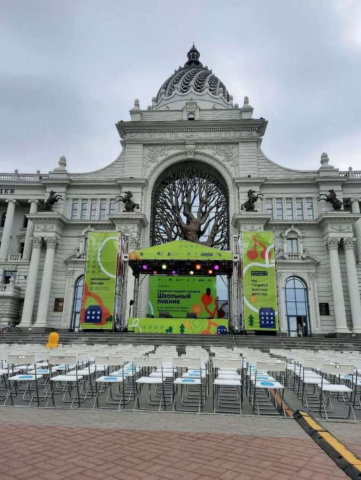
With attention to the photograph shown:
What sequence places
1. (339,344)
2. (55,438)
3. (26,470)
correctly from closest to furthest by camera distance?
(26,470), (55,438), (339,344)

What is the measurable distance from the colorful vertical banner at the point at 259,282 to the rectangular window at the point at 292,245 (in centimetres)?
863

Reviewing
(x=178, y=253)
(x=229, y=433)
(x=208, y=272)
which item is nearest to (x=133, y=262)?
(x=178, y=253)

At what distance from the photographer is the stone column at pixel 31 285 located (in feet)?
110

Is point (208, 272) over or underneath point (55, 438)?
over

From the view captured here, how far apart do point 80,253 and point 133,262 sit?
9.35m

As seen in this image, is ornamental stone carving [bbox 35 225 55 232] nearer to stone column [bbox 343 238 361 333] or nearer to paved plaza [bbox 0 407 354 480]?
stone column [bbox 343 238 361 333]

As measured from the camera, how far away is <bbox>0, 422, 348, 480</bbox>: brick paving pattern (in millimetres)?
4164

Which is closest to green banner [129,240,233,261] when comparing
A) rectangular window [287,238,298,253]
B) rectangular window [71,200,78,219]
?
rectangular window [287,238,298,253]

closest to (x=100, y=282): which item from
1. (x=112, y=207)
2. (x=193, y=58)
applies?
(x=112, y=207)

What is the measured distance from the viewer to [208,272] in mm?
31531

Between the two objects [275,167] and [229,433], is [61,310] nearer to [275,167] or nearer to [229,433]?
[275,167]

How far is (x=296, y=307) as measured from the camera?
3403 cm

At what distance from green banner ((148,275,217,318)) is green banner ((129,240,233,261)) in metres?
8.53

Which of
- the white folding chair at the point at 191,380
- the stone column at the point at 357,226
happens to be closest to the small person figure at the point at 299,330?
the stone column at the point at 357,226
